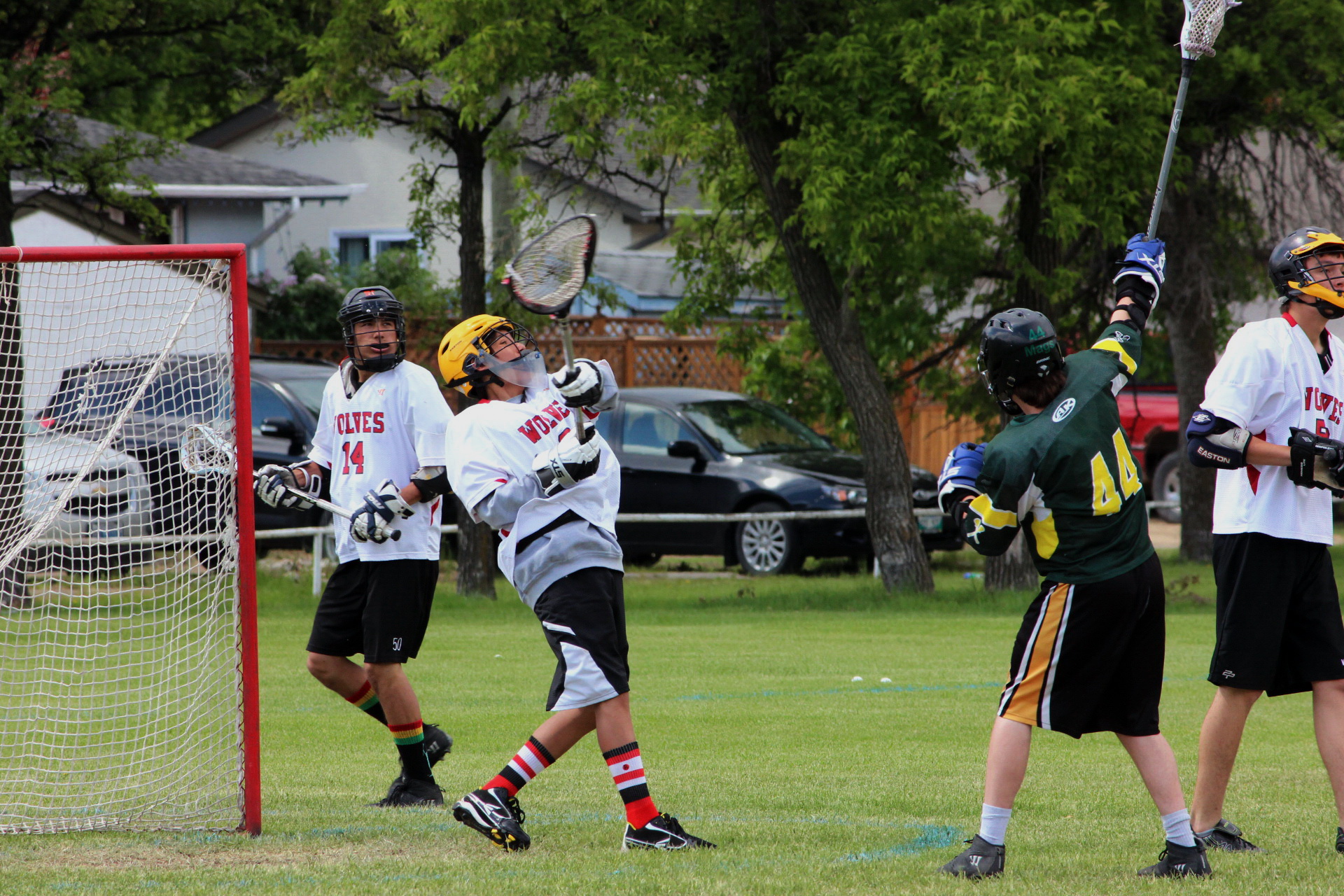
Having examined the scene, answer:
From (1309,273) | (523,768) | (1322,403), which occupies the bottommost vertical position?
(523,768)

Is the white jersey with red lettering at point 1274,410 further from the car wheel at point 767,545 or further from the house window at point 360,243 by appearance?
the house window at point 360,243

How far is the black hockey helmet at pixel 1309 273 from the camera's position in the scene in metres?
5.05

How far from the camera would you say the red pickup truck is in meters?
21.5

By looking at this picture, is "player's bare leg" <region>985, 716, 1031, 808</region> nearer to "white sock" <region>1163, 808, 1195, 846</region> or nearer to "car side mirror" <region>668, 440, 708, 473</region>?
"white sock" <region>1163, 808, 1195, 846</region>

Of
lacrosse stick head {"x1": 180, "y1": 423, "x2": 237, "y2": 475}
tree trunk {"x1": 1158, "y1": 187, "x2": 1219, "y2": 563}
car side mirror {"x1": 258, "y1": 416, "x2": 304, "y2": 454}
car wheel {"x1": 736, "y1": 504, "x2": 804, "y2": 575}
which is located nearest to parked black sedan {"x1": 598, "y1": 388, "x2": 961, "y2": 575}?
car wheel {"x1": 736, "y1": 504, "x2": 804, "y2": 575}

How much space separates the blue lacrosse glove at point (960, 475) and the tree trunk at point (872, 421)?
9.18 m

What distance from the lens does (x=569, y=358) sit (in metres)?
4.65

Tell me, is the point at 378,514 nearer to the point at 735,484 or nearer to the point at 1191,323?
the point at 735,484

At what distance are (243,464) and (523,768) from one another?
5.04 ft

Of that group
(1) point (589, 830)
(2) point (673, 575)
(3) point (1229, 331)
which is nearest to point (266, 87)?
(2) point (673, 575)

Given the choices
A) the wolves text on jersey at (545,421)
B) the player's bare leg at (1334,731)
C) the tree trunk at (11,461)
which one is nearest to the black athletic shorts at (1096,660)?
the player's bare leg at (1334,731)

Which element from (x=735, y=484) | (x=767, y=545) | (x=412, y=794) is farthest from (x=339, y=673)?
(x=767, y=545)

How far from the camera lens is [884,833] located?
528cm

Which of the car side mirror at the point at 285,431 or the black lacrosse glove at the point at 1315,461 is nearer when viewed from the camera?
the black lacrosse glove at the point at 1315,461
